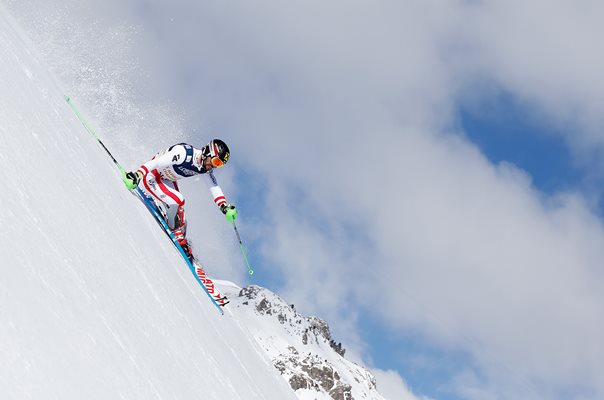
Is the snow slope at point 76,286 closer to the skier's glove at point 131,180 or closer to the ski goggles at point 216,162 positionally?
the skier's glove at point 131,180

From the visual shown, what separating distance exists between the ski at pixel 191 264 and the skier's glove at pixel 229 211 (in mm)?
1190

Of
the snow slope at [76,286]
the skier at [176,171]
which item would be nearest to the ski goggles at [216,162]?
the skier at [176,171]

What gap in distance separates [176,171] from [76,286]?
8.40 meters

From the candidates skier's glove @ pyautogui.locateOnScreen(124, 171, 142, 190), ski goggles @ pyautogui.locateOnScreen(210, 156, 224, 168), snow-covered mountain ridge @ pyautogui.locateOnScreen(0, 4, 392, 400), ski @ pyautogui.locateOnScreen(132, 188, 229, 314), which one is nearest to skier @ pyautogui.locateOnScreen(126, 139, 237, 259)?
ski goggles @ pyautogui.locateOnScreen(210, 156, 224, 168)

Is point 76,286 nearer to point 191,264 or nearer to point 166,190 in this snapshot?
point 191,264

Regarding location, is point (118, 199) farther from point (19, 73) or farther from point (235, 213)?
point (235, 213)

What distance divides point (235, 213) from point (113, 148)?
10.1 ft

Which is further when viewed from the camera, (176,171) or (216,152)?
(216,152)

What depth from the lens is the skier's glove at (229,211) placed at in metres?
12.4

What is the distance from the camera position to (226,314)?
39.1 feet

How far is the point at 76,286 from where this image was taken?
3.42 metres

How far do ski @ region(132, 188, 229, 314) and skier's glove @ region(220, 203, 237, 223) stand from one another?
3.91 feet

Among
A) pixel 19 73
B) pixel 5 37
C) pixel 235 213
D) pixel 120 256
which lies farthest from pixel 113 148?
pixel 120 256

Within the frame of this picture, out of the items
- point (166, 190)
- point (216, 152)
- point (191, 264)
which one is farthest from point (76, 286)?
point (216, 152)
